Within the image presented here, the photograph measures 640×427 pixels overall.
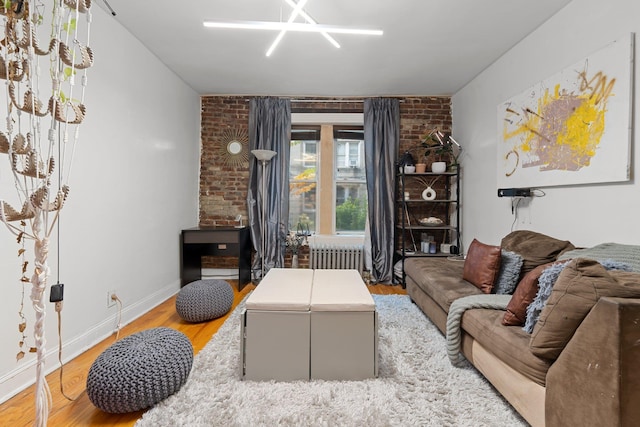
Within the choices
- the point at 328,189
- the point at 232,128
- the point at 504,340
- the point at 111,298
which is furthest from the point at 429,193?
the point at 111,298

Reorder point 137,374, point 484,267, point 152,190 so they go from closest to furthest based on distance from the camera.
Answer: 1. point 137,374
2. point 484,267
3. point 152,190

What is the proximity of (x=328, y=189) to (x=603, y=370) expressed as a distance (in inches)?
137

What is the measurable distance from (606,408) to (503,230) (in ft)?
7.29

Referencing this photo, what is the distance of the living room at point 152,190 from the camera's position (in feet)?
6.24

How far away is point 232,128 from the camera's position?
4199 millimetres

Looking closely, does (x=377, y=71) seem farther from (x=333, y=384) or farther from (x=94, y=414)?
(x=94, y=414)

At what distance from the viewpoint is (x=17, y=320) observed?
1735mm

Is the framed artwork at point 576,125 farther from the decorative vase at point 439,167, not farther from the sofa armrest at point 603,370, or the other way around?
the sofa armrest at point 603,370

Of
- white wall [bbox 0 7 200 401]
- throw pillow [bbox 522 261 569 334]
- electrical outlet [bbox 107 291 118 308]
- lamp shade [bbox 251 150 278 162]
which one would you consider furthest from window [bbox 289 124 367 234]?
throw pillow [bbox 522 261 569 334]

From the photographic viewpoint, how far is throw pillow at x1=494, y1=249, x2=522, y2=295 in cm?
218

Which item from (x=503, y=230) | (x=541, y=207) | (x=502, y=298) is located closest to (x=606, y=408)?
(x=502, y=298)

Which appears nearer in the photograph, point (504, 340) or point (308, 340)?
point (504, 340)

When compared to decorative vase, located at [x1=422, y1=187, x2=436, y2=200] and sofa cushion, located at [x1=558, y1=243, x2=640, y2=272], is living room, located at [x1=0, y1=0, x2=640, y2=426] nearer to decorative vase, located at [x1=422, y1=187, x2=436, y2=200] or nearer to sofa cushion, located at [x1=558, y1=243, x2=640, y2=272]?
sofa cushion, located at [x1=558, y1=243, x2=640, y2=272]

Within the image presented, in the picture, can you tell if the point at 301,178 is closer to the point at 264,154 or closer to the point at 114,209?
the point at 264,154
